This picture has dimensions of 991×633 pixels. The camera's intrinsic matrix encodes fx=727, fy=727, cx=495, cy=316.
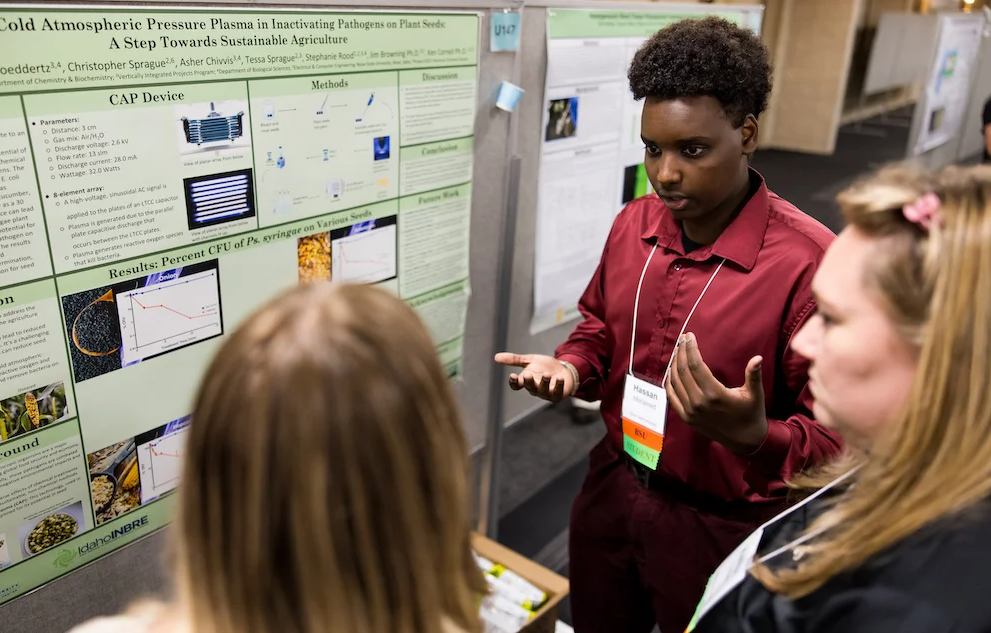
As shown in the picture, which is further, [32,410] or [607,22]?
[607,22]

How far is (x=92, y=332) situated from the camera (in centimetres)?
127

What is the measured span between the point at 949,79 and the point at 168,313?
7.10m

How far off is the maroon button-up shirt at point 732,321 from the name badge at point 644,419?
2 cm

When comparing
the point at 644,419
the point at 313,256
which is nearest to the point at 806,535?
the point at 644,419

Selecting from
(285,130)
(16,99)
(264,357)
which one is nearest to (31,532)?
(16,99)

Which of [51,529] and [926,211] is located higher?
[926,211]

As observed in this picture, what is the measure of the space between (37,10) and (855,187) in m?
1.15

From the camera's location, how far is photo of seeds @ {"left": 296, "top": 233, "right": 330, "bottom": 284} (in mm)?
1571

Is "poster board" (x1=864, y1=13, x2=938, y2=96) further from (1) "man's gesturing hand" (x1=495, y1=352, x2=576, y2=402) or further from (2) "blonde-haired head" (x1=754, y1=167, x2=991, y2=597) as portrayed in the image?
(2) "blonde-haired head" (x1=754, y1=167, x2=991, y2=597)

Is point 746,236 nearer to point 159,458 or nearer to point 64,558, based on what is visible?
point 159,458

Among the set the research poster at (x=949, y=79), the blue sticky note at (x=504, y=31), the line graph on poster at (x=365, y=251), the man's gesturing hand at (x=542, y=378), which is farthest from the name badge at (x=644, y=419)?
the research poster at (x=949, y=79)

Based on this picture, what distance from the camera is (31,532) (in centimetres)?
129

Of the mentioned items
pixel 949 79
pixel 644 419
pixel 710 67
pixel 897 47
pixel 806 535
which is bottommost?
pixel 644 419

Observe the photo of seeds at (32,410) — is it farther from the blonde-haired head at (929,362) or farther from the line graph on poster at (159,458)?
the blonde-haired head at (929,362)
